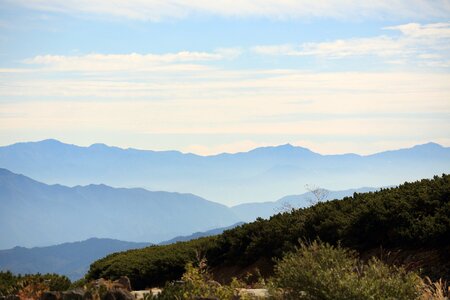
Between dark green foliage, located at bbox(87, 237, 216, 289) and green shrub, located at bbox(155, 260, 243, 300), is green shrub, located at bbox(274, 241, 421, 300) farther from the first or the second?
dark green foliage, located at bbox(87, 237, 216, 289)

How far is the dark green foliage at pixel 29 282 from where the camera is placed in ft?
47.6

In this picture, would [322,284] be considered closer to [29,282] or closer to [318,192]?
[29,282]

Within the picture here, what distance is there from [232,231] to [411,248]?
6.92 meters

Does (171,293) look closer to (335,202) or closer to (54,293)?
(54,293)

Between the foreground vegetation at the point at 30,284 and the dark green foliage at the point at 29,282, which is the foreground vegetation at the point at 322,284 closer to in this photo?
the foreground vegetation at the point at 30,284

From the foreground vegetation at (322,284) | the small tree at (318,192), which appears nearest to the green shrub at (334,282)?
the foreground vegetation at (322,284)

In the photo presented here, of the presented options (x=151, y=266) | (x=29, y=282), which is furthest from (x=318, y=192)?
(x=29, y=282)

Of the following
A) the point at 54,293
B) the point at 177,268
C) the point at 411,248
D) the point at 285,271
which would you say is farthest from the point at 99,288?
the point at 177,268

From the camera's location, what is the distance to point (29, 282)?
15.1 meters

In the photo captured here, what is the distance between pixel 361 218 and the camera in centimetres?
1900

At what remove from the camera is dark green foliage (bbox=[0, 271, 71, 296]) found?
1451 centimetres

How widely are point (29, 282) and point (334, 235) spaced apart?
27.2ft

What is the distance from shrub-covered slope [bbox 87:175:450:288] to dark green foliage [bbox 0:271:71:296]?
3250 mm

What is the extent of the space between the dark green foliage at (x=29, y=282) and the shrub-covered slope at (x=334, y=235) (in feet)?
10.7
